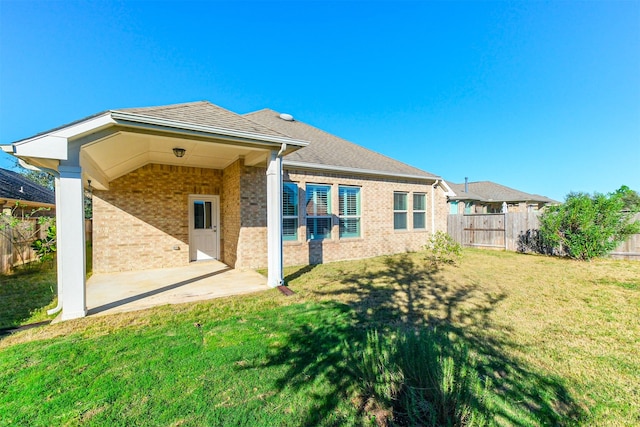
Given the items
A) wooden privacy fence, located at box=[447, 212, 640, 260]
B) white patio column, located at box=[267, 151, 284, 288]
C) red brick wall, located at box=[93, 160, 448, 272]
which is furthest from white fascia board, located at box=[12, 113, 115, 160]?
wooden privacy fence, located at box=[447, 212, 640, 260]

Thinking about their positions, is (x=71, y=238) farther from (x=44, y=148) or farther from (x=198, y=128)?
(x=198, y=128)

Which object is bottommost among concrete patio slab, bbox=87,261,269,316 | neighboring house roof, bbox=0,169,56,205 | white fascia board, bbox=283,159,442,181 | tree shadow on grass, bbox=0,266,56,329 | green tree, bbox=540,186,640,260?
tree shadow on grass, bbox=0,266,56,329

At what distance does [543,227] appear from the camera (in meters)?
10.4

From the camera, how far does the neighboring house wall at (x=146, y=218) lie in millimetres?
7434

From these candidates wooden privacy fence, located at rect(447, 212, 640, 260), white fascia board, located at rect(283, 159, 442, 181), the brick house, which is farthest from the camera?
wooden privacy fence, located at rect(447, 212, 640, 260)

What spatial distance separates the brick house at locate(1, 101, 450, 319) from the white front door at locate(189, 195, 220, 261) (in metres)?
0.03

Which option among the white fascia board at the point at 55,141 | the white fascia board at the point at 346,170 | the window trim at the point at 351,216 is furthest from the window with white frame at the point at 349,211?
the white fascia board at the point at 55,141

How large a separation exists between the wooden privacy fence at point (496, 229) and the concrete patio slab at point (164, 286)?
38.0 ft

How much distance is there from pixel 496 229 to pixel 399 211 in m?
5.52

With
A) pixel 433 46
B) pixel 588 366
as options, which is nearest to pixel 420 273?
pixel 588 366

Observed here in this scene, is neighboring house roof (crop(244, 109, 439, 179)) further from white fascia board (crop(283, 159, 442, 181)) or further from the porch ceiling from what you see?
the porch ceiling

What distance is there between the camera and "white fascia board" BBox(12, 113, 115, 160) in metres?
3.75

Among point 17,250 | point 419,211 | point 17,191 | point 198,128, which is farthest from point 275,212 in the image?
point 17,191

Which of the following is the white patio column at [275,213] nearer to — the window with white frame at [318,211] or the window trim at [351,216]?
the window with white frame at [318,211]
